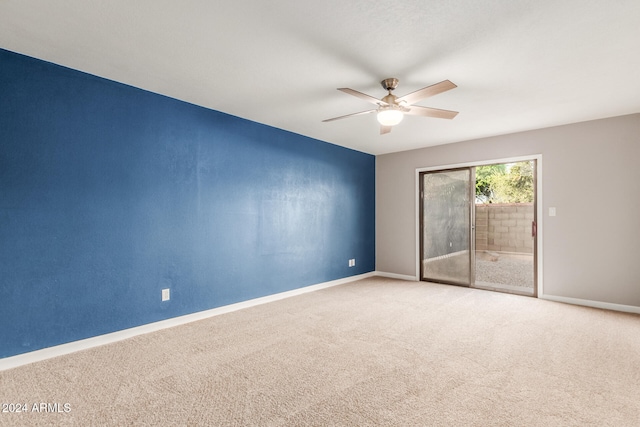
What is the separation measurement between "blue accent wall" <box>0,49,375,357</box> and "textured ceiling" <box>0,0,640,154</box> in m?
0.29

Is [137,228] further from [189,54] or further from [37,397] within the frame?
[189,54]

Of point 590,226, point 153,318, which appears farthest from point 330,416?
point 590,226

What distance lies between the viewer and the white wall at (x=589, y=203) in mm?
3711

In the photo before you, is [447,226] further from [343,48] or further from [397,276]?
[343,48]

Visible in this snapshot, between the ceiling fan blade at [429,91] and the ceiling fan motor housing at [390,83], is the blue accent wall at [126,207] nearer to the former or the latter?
the ceiling fan motor housing at [390,83]

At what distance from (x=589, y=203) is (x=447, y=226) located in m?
1.87

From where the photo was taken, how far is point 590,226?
394 cm

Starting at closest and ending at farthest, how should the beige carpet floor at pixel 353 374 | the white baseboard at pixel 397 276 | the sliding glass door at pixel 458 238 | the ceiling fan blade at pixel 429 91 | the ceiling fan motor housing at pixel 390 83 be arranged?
the beige carpet floor at pixel 353 374 → the ceiling fan blade at pixel 429 91 → the ceiling fan motor housing at pixel 390 83 → the sliding glass door at pixel 458 238 → the white baseboard at pixel 397 276

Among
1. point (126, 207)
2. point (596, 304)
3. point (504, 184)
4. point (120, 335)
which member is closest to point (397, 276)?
point (596, 304)

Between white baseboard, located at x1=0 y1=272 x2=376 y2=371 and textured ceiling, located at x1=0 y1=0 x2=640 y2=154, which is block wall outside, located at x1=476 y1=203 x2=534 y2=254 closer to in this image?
textured ceiling, located at x1=0 y1=0 x2=640 y2=154

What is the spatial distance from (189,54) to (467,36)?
203 cm

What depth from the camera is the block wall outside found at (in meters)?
7.40

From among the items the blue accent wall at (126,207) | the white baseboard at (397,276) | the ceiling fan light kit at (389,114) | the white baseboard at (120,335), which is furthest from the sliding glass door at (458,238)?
the ceiling fan light kit at (389,114)

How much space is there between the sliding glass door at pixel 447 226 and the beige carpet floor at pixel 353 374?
166 centimetres
